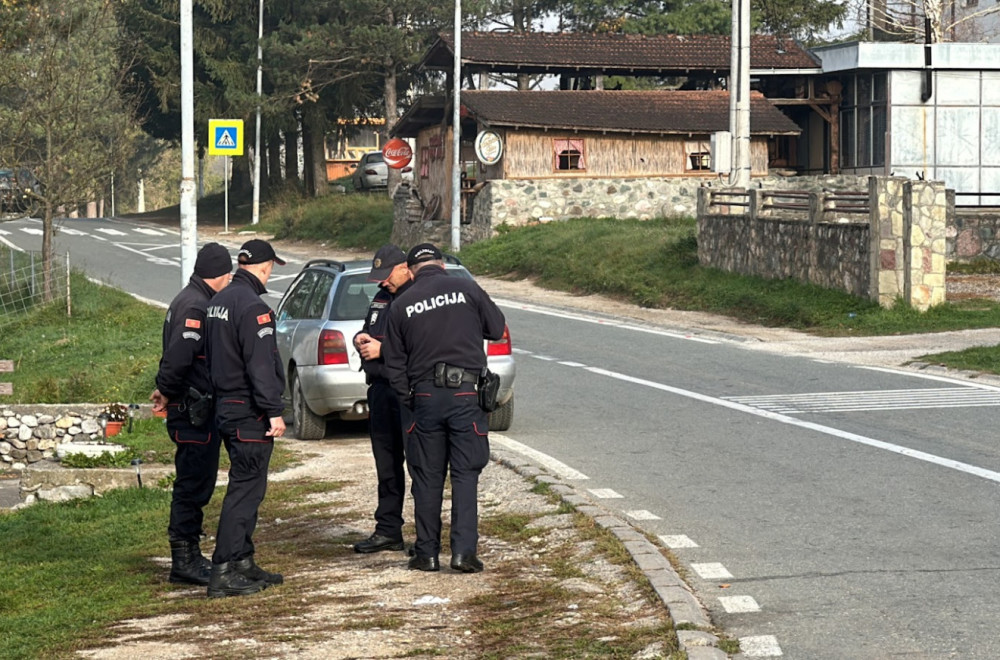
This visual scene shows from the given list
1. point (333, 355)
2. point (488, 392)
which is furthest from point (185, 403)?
point (333, 355)

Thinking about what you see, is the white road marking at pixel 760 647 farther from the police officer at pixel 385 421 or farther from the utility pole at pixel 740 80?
the utility pole at pixel 740 80

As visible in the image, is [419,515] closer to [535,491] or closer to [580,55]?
[535,491]

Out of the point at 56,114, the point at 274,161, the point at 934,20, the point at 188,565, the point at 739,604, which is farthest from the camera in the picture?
the point at 274,161

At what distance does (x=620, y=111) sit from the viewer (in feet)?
144

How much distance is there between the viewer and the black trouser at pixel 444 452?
836 cm

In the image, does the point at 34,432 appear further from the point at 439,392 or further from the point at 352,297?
the point at 439,392

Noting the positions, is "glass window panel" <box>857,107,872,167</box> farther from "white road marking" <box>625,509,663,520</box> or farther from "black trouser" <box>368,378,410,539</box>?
"black trouser" <box>368,378,410,539</box>

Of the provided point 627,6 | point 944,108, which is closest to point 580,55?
point 944,108

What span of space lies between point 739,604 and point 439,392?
2140 mm

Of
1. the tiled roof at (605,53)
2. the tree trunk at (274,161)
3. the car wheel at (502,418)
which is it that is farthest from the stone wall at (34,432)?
the tree trunk at (274,161)

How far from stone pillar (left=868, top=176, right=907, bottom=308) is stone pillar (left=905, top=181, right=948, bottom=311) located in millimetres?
173

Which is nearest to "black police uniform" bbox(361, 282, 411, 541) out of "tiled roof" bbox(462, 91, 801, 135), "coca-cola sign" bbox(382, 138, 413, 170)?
"tiled roof" bbox(462, 91, 801, 135)

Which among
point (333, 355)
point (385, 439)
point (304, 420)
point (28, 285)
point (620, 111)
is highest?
point (620, 111)

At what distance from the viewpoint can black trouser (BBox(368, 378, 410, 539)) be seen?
903 centimetres
